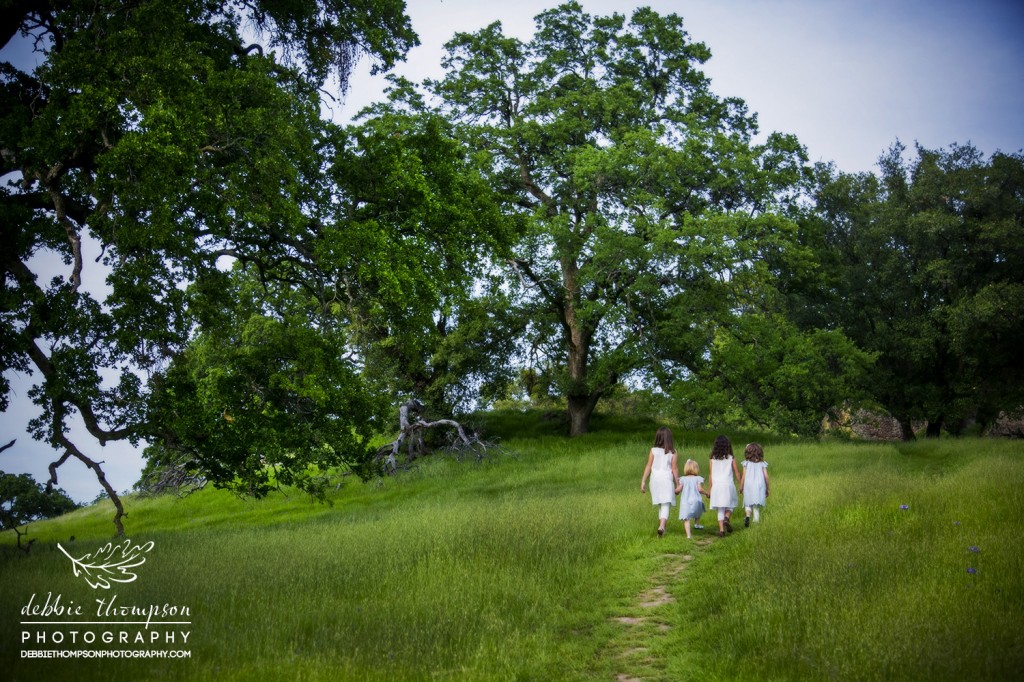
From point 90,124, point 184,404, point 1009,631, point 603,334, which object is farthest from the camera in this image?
point 603,334

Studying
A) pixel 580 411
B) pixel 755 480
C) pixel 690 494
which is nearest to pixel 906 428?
pixel 580 411

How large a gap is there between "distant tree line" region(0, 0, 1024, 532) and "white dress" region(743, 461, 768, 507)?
7663 millimetres

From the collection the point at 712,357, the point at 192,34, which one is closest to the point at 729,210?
the point at 712,357

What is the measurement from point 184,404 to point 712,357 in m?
22.1

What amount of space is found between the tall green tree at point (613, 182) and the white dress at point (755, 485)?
1463 cm

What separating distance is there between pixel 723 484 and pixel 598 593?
189 inches

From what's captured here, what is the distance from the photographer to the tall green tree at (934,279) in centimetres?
3575

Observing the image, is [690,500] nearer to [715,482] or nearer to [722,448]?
[715,482]

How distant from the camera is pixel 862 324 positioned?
38688 millimetres

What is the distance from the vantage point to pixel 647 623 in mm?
10000

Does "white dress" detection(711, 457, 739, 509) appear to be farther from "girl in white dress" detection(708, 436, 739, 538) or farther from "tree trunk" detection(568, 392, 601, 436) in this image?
"tree trunk" detection(568, 392, 601, 436)

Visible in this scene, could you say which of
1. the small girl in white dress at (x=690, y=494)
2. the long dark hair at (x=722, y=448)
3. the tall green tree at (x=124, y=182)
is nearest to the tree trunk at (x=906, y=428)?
the long dark hair at (x=722, y=448)

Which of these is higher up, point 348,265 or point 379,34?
point 379,34

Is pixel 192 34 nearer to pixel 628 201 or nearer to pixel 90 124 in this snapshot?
pixel 90 124
